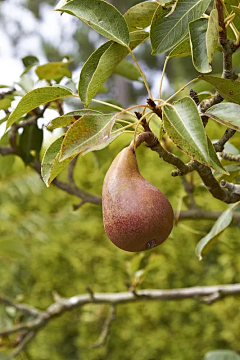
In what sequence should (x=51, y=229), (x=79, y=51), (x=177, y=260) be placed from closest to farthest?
(x=177, y=260), (x=51, y=229), (x=79, y=51)

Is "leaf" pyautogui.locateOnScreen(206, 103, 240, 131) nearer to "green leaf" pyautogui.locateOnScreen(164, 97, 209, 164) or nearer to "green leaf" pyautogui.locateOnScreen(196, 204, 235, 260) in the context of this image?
"green leaf" pyautogui.locateOnScreen(164, 97, 209, 164)

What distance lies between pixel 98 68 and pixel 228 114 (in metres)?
0.18

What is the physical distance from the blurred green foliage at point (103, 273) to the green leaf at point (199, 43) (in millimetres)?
2074

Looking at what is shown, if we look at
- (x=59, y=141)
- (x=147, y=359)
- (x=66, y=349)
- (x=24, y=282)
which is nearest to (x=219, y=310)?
(x=147, y=359)

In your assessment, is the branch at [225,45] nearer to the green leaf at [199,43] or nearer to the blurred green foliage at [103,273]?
the green leaf at [199,43]

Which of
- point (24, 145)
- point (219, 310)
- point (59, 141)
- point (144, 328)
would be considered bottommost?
point (144, 328)

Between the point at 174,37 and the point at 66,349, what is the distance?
333cm

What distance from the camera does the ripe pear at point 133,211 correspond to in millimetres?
574

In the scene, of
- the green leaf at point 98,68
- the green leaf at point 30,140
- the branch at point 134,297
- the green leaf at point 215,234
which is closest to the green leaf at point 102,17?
the green leaf at point 98,68

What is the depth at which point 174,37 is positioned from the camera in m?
0.66

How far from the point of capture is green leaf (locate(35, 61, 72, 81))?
1.14 metres

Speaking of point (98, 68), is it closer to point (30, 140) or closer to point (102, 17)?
point (102, 17)

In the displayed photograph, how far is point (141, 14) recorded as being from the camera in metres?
0.75

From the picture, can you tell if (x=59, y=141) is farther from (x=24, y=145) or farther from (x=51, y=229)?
(x=51, y=229)
